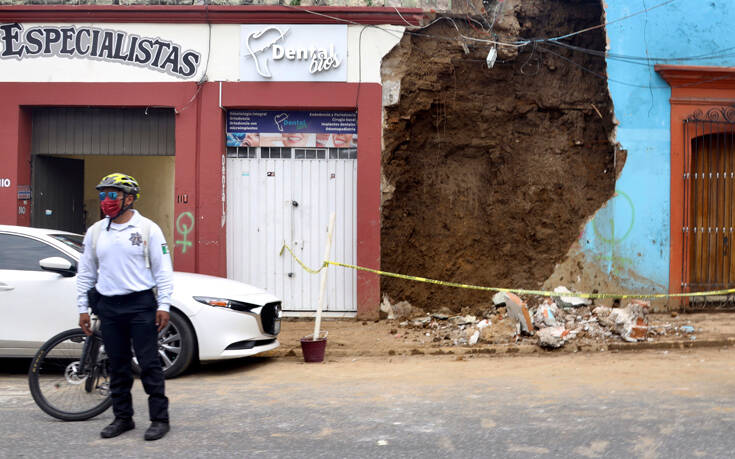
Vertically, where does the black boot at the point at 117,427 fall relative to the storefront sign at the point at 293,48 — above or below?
below

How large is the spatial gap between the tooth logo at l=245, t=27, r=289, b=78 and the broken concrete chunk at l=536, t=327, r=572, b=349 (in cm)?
565

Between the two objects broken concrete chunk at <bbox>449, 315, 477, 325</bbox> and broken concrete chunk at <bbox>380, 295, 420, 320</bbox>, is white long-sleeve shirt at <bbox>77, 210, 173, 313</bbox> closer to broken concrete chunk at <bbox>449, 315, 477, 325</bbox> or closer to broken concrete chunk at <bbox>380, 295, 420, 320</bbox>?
broken concrete chunk at <bbox>449, 315, 477, 325</bbox>

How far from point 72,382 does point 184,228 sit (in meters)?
5.80

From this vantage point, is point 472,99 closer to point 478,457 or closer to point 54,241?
point 54,241

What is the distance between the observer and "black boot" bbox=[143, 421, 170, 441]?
16.6 feet

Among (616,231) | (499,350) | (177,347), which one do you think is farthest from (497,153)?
(177,347)

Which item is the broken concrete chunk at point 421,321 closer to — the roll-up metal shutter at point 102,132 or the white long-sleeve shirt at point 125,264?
the roll-up metal shutter at point 102,132

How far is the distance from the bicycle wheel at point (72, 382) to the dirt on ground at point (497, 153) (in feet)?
20.4

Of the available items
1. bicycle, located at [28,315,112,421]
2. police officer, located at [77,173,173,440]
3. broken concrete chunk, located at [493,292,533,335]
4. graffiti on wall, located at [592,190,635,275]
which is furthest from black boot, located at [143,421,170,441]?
graffiti on wall, located at [592,190,635,275]

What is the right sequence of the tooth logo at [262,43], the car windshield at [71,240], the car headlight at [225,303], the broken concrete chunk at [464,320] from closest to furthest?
the car headlight at [225,303], the car windshield at [71,240], the broken concrete chunk at [464,320], the tooth logo at [262,43]

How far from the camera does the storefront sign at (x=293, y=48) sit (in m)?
11.2

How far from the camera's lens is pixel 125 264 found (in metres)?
5.09

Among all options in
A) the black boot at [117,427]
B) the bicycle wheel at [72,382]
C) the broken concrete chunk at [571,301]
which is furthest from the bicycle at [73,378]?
the broken concrete chunk at [571,301]

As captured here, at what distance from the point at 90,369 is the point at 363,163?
633 cm
